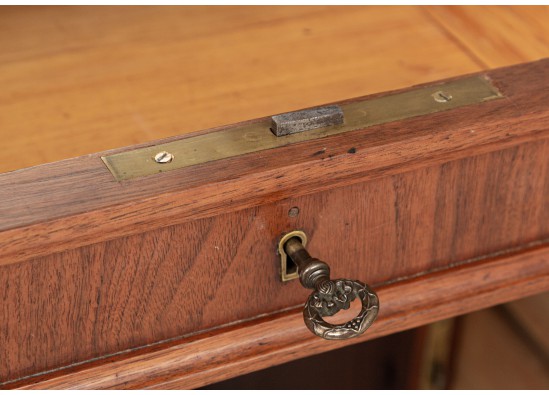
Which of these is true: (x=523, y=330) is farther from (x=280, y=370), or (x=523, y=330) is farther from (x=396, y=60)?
(x=396, y=60)

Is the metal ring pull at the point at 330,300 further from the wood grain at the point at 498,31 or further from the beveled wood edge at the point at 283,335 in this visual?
the wood grain at the point at 498,31

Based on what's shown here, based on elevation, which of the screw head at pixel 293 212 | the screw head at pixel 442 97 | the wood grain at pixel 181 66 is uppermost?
the screw head at pixel 442 97

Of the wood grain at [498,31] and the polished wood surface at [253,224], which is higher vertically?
the wood grain at [498,31]

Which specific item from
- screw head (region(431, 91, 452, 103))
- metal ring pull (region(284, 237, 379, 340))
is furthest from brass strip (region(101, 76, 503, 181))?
metal ring pull (region(284, 237, 379, 340))

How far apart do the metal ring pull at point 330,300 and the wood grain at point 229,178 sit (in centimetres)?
7

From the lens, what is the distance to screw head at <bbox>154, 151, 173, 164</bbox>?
2.71 ft

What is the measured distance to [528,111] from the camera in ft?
2.87

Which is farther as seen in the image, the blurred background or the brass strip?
the blurred background

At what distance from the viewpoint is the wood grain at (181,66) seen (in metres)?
0.92

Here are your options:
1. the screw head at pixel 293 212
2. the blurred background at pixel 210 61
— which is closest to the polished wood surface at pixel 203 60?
the blurred background at pixel 210 61

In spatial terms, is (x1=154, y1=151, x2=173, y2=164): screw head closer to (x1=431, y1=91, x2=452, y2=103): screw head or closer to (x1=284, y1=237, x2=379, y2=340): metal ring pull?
(x1=284, y1=237, x2=379, y2=340): metal ring pull

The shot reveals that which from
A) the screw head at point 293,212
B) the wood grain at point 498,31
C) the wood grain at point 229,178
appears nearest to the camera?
the wood grain at point 229,178

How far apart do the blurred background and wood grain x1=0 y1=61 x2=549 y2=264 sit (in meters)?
0.09

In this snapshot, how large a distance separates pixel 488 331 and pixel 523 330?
0.05 metres
